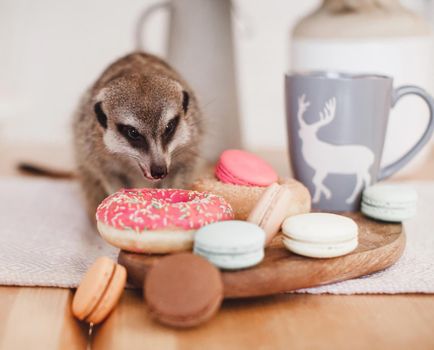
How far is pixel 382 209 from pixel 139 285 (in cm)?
31

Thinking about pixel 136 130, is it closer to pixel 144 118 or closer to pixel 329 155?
pixel 144 118

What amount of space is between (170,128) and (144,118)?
6cm

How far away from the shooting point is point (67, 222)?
871 millimetres

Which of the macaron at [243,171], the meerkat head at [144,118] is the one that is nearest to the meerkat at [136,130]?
the meerkat head at [144,118]

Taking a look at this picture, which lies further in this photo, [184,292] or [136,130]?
[136,130]

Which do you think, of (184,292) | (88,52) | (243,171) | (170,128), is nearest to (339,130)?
(243,171)

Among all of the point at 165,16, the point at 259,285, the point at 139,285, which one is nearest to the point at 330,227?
the point at 259,285

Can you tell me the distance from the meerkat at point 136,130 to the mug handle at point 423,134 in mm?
303

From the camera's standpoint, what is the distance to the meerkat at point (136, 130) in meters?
0.83

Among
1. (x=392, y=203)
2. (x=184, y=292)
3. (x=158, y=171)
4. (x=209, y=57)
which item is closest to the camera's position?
(x=184, y=292)

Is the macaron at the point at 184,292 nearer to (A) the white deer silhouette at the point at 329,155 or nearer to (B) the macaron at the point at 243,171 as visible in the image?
(B) the macaron at the point at 243,171

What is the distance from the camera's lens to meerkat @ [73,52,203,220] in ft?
2.71

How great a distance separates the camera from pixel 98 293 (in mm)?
538

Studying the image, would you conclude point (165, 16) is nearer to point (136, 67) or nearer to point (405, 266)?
point (136, 67)
